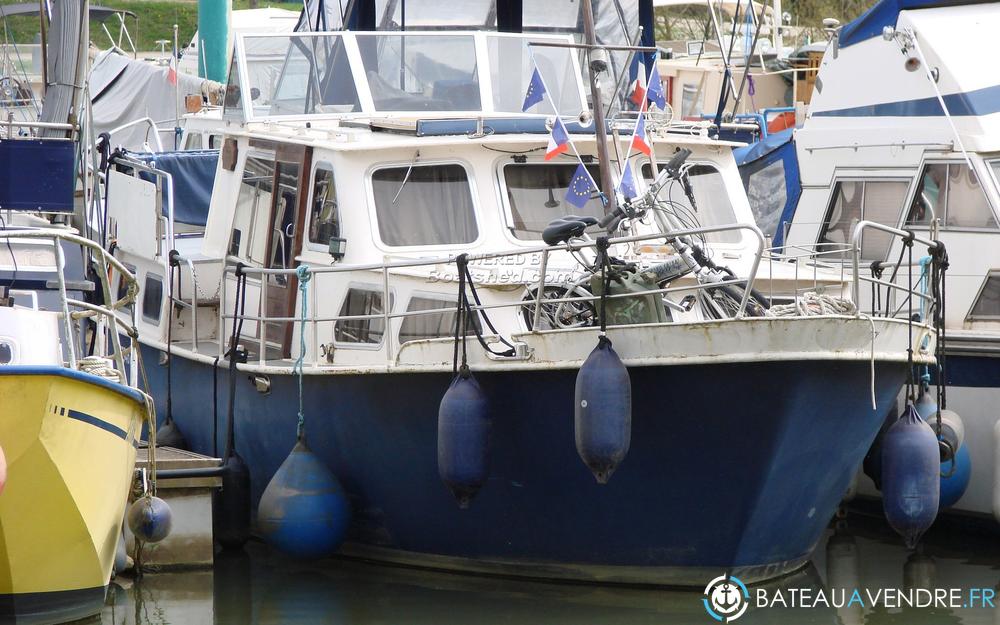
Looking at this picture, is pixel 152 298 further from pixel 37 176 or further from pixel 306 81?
pixel 306 81

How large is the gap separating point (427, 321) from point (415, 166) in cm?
114

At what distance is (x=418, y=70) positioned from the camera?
1100 centimetres

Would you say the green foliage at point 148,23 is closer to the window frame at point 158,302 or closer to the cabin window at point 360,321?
the window frame at point 158,302

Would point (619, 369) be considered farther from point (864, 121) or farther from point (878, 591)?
point (864, 121)

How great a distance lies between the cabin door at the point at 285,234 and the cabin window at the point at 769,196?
4757 millimetres

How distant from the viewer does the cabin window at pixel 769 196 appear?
13.5 m

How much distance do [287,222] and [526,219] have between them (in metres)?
1.76

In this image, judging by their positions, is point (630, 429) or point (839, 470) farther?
point (839, 470)

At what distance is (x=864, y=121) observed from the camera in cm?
1240

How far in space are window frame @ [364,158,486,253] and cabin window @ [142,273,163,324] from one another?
2693 millimetres

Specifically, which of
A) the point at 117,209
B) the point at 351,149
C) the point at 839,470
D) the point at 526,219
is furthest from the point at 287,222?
the point at 839,470

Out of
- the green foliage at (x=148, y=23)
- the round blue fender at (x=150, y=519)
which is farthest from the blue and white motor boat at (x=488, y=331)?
the green foliage at (x=148, y=23)

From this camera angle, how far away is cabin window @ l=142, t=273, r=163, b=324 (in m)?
11.8

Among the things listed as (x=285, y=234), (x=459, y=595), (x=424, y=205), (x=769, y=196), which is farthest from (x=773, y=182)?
(x=459, y=595)
